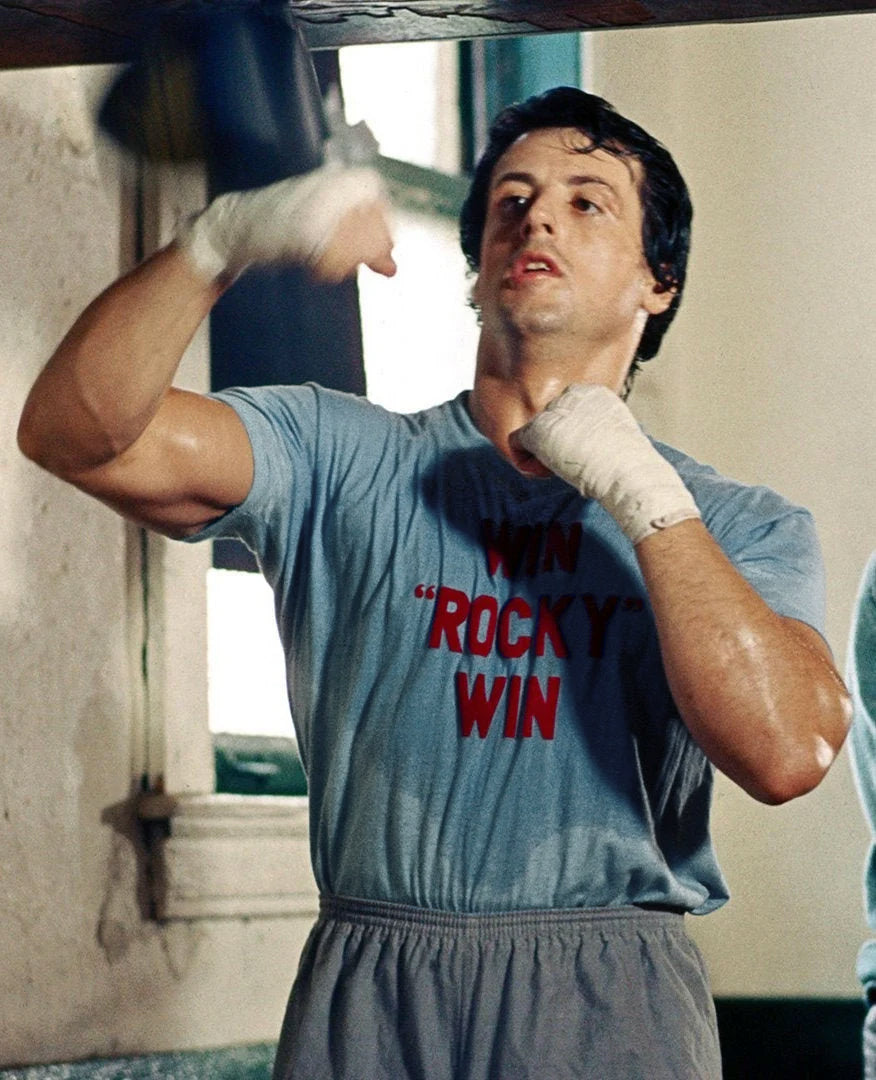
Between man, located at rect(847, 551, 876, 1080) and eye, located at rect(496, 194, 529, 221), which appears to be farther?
man, located at rect(847, 551, 876, 1080)

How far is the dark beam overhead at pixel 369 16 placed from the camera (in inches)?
41.9

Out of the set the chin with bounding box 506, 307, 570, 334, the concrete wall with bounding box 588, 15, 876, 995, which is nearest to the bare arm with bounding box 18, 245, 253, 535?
the chin with bounding box 506, 307, 570, 334

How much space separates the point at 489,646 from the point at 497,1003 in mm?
248

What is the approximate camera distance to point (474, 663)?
1.17 m

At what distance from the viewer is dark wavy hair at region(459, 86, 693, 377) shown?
55.4 inches

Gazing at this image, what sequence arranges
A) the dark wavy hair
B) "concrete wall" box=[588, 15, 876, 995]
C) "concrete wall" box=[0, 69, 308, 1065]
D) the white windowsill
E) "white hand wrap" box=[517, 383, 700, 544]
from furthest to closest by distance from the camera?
1. "concrete wall" box=[588, 15, 876, 995]
2. the white windowsill
3. "concrete wall" box=[0, 69, 308, 1065]
4. the dark wavy hair
5. "white hand wrap" box=[517, 383, 700, 544]

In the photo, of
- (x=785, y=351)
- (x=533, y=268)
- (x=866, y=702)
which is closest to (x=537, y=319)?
(x=533, y=268)

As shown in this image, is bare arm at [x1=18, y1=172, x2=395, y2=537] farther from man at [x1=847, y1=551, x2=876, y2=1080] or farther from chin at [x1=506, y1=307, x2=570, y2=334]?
man at [x1=847, y1=551, x2=876, y2=1080]

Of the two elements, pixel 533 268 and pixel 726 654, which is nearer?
pixel 726 654

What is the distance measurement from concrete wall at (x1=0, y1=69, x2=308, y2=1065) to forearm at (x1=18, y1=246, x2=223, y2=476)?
838 mm

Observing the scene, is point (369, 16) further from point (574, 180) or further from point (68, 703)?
point (68, 703)

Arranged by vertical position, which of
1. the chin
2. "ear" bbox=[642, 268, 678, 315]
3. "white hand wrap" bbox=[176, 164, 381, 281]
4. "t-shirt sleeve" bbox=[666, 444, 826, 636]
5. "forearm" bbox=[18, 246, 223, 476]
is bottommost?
"t-shirt sleeve" bbox=[666, 444, 826, 636]

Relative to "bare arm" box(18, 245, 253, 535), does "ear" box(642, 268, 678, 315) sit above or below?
above

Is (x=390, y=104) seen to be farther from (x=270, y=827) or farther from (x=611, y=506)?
(x=611, y=506)
